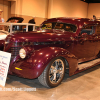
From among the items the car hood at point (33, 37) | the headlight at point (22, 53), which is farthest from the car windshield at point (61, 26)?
the headlight at point (22, 53)

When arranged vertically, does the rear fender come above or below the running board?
above

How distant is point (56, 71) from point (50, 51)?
48 cm

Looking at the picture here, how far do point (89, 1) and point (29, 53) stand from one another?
58.0 ft

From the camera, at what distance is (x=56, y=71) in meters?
3.09

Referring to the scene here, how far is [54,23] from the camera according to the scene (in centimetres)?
433

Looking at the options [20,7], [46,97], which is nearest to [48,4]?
[20,7]

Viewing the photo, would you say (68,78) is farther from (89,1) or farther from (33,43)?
(89,1)

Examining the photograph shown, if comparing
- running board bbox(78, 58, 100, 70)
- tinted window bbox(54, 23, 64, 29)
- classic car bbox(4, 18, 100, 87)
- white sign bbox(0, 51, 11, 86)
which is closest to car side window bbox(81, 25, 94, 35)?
classic car bbox(4, 18, 100, 87)

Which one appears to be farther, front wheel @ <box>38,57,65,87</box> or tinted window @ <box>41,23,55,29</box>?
tinted window @ <box>41,23,55,29</box>

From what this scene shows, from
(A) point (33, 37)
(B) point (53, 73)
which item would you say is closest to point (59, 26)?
(A) point (33, 37)

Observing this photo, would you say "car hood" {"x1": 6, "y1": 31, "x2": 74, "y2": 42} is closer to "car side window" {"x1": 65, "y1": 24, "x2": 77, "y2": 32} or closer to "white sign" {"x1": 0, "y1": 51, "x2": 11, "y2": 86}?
"white sign" {"x1": 0, "y1": 51, "x2": 11, "y2": 86}

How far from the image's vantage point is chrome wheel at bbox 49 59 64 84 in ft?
10.1

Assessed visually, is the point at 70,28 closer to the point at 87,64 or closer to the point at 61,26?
the point at 61,26

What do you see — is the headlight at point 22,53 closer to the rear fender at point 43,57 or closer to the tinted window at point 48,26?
the rear fender at point 43,57
